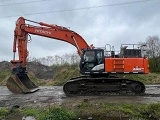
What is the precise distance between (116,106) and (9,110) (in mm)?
4149

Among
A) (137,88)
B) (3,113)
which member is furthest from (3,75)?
(3,113)

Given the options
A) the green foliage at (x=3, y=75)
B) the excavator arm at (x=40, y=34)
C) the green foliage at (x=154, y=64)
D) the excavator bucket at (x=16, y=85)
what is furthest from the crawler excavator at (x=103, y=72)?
the green foliage at (x=154, y=64)

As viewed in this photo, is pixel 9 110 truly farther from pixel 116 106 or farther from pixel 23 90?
pixel 23 90

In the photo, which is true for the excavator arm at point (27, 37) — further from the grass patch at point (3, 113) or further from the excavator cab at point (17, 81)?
the grass patch at point (3, 113)

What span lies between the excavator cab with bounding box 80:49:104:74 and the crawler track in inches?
25.6

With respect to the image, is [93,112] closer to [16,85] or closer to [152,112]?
[152,112]

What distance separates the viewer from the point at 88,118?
1033 centimetres

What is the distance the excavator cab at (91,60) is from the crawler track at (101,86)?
0.65 meters

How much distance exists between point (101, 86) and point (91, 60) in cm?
163

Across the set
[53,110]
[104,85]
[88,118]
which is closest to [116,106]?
[88,118]

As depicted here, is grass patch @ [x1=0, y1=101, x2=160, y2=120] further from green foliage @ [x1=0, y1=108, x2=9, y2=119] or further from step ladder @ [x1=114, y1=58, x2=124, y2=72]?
step ladder @ [x1=114, y1=58, x2=124, y2=72]

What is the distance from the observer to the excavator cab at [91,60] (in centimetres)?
1734

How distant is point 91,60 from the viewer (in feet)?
57.2

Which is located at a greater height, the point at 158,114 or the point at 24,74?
the point at 24,74
